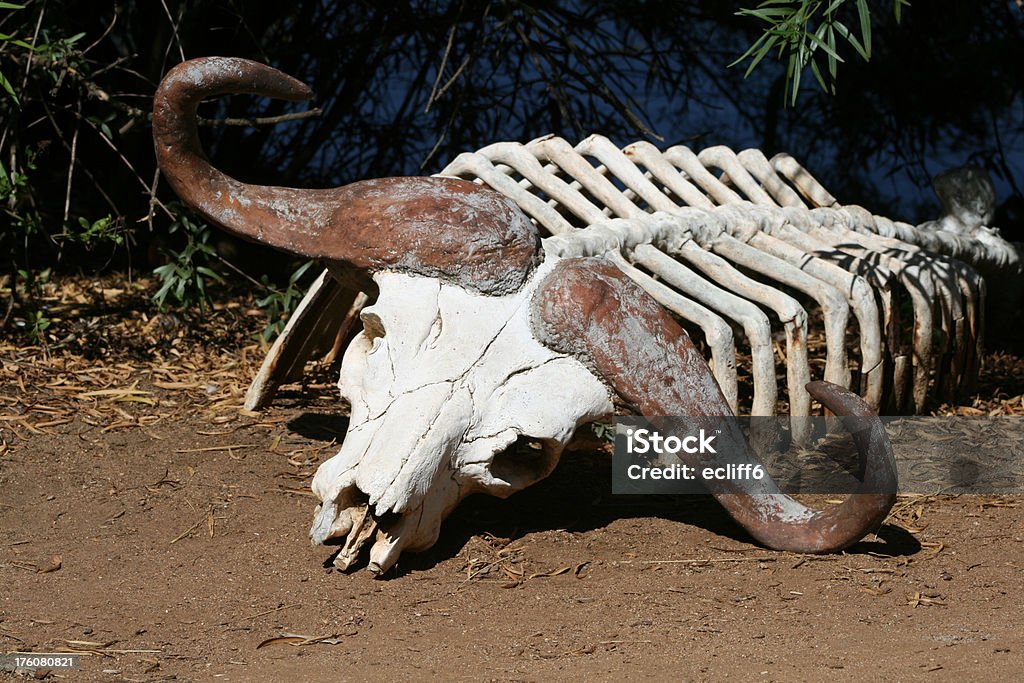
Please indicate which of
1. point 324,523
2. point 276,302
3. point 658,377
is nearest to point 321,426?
point 276,302

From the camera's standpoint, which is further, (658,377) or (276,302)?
(276,302)

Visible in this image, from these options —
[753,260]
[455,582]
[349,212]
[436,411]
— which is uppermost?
[753,260]

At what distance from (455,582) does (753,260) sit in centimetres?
163

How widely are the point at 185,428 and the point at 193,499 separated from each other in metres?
0.68

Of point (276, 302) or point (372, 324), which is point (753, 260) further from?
point (276, 302)

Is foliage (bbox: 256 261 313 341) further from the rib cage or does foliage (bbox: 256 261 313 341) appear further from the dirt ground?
the dirt ground

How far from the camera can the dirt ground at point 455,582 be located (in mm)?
2582

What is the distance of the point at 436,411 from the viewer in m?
2.96

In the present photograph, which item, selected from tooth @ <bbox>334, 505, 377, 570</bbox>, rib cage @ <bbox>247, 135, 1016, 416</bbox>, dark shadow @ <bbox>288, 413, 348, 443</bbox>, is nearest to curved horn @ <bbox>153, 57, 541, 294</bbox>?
rib cage @ <bbox>247, 135, 1016, 416</bbox>

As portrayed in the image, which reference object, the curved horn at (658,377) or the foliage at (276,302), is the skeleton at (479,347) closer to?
the curved horn at (658,377)

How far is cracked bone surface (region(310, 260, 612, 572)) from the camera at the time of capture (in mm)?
2908

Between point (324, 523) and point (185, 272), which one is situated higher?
point (185, 272)

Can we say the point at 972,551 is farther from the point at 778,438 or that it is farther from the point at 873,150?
the point at 873,150

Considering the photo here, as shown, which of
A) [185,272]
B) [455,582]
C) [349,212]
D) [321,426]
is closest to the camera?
[455,582]
